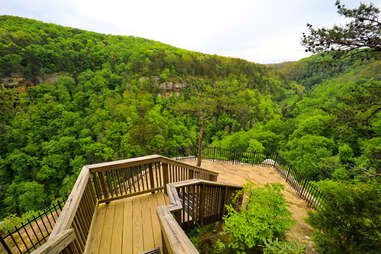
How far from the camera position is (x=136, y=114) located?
31.3 meters

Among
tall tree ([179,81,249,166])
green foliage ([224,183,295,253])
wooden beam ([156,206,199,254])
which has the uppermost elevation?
tall tree ([179,81,249,166])

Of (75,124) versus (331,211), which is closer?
(331,211)

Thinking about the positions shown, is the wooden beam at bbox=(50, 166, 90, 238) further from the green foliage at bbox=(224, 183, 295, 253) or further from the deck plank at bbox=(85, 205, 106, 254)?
the green foliage at bbox=(224, 183, 295, 253)

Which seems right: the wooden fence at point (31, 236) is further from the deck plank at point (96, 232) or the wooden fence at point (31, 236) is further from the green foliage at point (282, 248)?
the green foliage at point (282, 248)

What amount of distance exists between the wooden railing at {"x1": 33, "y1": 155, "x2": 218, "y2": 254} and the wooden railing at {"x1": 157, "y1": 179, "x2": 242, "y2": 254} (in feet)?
2.80

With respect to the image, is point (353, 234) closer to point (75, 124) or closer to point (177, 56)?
point (75, 124)

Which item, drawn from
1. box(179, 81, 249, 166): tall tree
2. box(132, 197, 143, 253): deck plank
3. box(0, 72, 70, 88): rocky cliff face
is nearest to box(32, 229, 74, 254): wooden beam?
box(132, 197, 143, 253): deck plank

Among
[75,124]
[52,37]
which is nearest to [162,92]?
[75,124]

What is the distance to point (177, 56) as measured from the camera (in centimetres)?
5253

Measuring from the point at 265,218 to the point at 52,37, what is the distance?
258 feet

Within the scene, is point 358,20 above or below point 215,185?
above

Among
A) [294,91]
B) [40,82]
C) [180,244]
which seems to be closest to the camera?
[180,244]

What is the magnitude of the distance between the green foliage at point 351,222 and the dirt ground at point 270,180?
0.54 metres

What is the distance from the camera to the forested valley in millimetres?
10414
